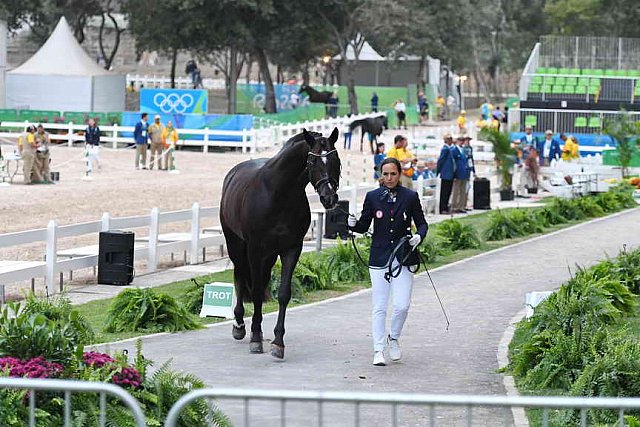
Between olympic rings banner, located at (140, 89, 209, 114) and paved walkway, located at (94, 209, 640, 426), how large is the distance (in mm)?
39271

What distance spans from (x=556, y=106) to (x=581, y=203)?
26197 millimetres

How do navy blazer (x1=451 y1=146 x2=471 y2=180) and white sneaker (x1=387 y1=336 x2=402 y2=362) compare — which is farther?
navy blazer (x1=451 y1=146 x2=471 y2=180)

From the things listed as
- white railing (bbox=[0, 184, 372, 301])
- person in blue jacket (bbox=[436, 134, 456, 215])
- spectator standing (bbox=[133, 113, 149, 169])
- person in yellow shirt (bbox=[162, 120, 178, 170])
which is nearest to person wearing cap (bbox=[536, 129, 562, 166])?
person in blue jacket (bbox=[436, 134, 456, 215])

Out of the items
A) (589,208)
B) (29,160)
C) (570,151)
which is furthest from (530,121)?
(589,208)

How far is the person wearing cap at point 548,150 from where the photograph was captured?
1683 inches

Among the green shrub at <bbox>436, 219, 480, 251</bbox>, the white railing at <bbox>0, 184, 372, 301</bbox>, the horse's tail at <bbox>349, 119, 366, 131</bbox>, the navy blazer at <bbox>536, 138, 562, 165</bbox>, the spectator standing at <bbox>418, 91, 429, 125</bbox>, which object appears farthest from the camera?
the spectator standing at <bbox>418, 91, 429, 125</bbox>

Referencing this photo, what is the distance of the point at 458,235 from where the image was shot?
77.2ft

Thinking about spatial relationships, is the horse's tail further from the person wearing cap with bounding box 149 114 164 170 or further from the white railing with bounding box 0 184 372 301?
the white railing with bounding box 0 184 372 301

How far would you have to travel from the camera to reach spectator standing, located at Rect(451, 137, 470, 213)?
31500 millimetres

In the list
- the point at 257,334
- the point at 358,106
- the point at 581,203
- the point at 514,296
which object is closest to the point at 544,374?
the point at 257,334

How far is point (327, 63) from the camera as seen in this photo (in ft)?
295

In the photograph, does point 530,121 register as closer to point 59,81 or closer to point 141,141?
point 141,141

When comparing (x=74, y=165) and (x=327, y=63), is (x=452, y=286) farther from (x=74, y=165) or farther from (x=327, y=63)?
(x=327, y=63)

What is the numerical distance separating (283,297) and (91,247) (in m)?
9.14
